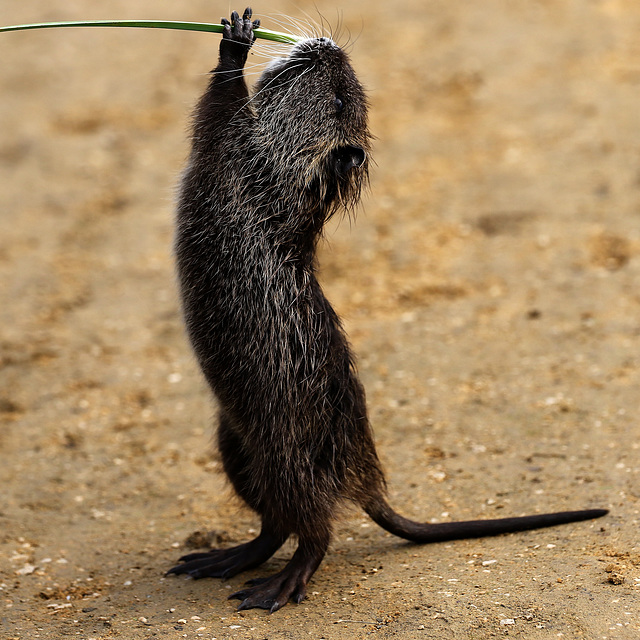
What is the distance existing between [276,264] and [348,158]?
21.7 inches

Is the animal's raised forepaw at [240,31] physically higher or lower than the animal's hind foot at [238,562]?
higher

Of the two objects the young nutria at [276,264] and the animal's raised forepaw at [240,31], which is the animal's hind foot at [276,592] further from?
the animal's raised forepaw at [240,31]

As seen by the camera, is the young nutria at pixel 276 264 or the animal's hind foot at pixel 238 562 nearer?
the young nutria at pixel 276 264

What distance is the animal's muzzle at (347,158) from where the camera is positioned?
11.7 ft

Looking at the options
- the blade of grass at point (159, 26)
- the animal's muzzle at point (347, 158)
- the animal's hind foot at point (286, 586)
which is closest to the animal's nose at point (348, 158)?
the animal's muzzle at point (347, 158)

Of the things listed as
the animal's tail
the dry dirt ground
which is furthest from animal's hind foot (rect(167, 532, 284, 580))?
the animal's tail

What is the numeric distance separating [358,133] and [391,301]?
3105 millimetres

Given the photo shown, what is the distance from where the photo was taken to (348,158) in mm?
3611

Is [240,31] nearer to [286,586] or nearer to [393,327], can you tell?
[286,586]

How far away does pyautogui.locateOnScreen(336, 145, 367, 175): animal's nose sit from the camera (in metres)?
3.58

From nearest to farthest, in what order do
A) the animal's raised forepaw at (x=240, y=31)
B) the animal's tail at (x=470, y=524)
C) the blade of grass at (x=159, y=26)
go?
the blade of grass at (x=159, y=26), the animal's raised forepaw at (x=240, y=31), the animal's tail at (x=470, y=524)

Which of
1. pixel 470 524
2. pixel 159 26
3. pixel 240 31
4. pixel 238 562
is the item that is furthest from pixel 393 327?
pixel 159 26

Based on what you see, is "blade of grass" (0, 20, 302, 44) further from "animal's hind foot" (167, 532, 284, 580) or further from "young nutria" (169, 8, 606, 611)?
"animal's hind foot" (167, 532, 284, 580)

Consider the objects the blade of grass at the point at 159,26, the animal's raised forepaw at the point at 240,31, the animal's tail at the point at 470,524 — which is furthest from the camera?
the animal's tail at the point at 470,524
